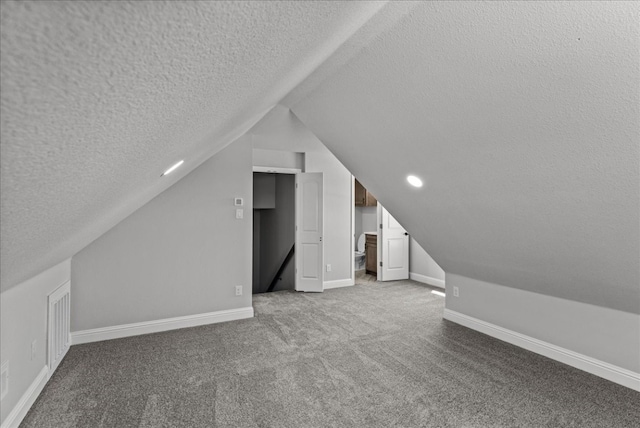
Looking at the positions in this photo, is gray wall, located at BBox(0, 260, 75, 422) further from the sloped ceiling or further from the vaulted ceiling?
the sloped ceiling

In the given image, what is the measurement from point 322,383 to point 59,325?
87.2 inches

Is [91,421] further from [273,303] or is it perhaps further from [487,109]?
[487,109]

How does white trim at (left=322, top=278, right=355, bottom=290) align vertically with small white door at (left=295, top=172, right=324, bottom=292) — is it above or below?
below

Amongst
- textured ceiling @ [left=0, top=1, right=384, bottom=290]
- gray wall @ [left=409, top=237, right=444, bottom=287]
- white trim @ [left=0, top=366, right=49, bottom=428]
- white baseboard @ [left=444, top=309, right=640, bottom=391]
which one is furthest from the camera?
gray wall @ [left=409, top=237, right=444, bottom=287]

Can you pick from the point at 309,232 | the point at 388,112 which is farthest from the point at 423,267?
the point at 388,112

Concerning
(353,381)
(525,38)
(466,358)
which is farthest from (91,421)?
(525,38)

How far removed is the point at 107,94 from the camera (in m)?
0.44

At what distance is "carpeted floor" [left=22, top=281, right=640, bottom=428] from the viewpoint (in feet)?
6.67

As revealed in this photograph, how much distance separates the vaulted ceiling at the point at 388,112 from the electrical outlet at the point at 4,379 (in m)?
0.54

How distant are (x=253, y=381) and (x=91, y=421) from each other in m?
1.00

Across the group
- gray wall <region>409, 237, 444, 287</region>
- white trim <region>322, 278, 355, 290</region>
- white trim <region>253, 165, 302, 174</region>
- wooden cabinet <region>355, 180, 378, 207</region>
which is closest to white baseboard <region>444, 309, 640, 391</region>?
gray wall <region>409, 237, 444, 287</region>

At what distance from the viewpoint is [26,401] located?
206 centimetres

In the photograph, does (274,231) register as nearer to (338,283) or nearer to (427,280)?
(338,283)

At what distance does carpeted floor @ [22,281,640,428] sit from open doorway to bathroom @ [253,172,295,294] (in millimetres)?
2934
